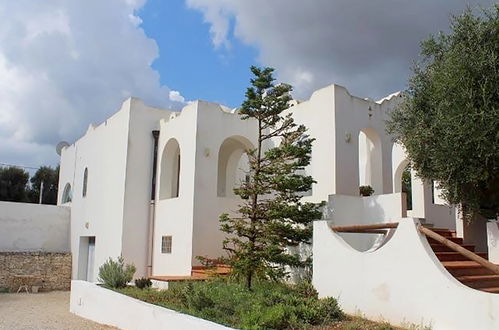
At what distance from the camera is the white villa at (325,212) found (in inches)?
274

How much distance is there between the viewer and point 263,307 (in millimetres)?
7715

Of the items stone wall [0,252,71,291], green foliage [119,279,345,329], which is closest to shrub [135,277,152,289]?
green foliage [119,279,345,329]

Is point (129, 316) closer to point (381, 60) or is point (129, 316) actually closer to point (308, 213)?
point (308, 213)

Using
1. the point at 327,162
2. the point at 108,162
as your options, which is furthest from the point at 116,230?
the point at 327,162

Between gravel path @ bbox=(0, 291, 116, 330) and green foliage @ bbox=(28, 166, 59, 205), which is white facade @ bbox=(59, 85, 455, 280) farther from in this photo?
green foliage @ bbox=(28, 166, 59, 205)

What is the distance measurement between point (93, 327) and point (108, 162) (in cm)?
901

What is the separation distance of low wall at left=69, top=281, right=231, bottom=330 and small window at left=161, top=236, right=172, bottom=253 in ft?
10.3

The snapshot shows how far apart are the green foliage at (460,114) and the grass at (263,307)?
3.08 m

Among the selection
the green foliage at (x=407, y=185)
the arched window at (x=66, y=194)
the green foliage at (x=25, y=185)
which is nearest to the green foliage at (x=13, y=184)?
the green foliage at (x=25, y=185)

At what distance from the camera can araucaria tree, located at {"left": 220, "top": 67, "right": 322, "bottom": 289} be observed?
9.88 meters

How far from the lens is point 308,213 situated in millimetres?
10133

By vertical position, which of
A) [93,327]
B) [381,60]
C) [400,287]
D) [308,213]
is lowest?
[93,327]

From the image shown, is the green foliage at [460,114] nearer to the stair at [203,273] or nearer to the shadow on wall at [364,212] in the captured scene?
the shadow on wall at [364,212]

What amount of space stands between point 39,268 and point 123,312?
12113 millimetres
